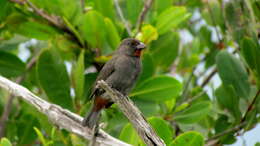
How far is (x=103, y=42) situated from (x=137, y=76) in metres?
0.53

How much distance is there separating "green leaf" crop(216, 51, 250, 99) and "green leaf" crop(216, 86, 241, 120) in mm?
59

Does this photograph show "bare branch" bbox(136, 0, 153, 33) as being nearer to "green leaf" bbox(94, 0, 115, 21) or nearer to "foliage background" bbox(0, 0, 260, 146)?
"foliage background" bbox(0, 0, 260, 146)

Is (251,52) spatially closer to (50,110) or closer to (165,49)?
(165,49)

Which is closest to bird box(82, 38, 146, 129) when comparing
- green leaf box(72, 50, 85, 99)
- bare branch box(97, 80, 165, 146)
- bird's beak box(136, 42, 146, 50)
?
bird's beak box(136, 42, 146, 50)

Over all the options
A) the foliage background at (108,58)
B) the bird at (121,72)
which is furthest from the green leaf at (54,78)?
the bird at (121,72)

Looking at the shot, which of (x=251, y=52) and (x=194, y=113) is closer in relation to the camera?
(x=251, y=52)

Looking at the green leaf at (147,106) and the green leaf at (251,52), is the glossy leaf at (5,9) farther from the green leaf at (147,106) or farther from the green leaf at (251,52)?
the green leaf at (251,52)

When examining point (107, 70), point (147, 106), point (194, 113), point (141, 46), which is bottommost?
point (194, 113)

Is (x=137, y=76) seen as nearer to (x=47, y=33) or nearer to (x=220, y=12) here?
(x=47, y=33)

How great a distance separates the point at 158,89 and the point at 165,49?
95 cm

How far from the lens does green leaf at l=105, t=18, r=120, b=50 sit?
5.15 meters

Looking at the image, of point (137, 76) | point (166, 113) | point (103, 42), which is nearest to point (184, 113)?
point (166, 113)

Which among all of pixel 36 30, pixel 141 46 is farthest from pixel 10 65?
pixel 141 46

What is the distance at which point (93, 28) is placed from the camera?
512 cm
